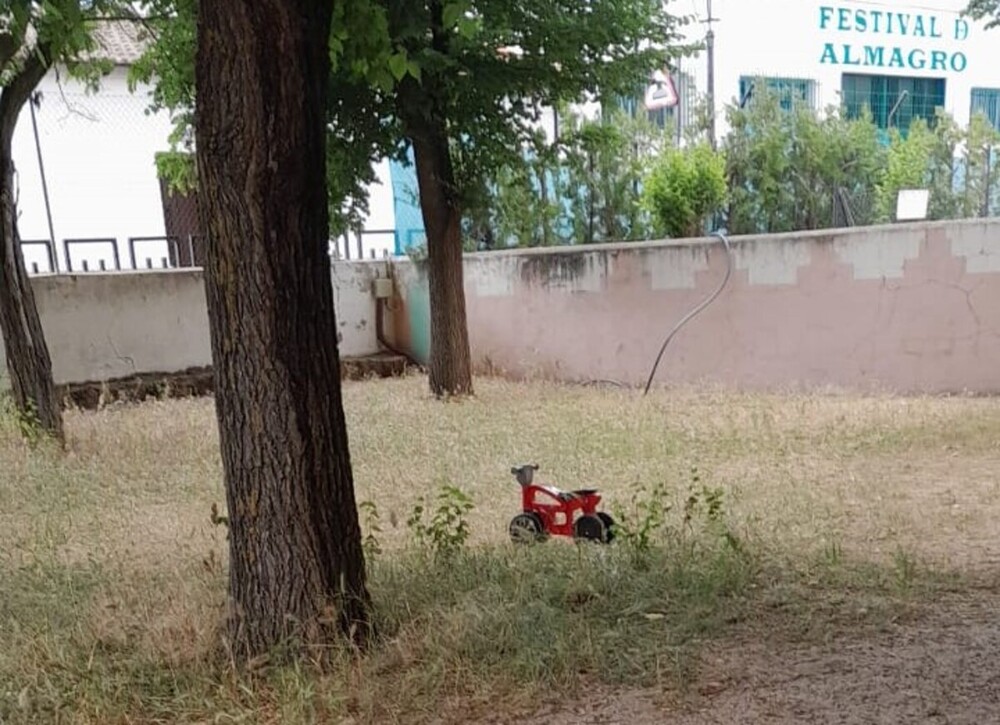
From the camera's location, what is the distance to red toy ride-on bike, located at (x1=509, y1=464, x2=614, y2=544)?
3.51 meters

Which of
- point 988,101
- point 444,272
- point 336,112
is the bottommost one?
point 444,272

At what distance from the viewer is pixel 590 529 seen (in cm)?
351

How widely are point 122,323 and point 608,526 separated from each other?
698cm

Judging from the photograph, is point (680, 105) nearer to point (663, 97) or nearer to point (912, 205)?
point (663, 97)

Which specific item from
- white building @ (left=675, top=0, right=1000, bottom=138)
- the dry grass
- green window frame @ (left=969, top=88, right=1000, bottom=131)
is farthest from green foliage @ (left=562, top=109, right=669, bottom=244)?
green window frame @ (left=969, top=88, right=1000, bottom=131)

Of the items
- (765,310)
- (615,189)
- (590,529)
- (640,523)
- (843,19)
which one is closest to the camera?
(590,529)

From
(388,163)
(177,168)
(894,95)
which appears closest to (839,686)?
(177,168)

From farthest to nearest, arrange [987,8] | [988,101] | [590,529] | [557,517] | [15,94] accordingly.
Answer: [988,101], [987,8], [15,94], [557,517], [590,529]

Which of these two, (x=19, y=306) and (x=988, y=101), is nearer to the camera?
(x=19, y=306)

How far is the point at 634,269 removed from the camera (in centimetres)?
862

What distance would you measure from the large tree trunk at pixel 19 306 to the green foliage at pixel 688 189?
233 inches

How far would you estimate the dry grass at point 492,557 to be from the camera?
2270 millimetres

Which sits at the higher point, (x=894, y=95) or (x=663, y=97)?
(x=894, y=95)

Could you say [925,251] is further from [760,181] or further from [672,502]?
[672,502]
